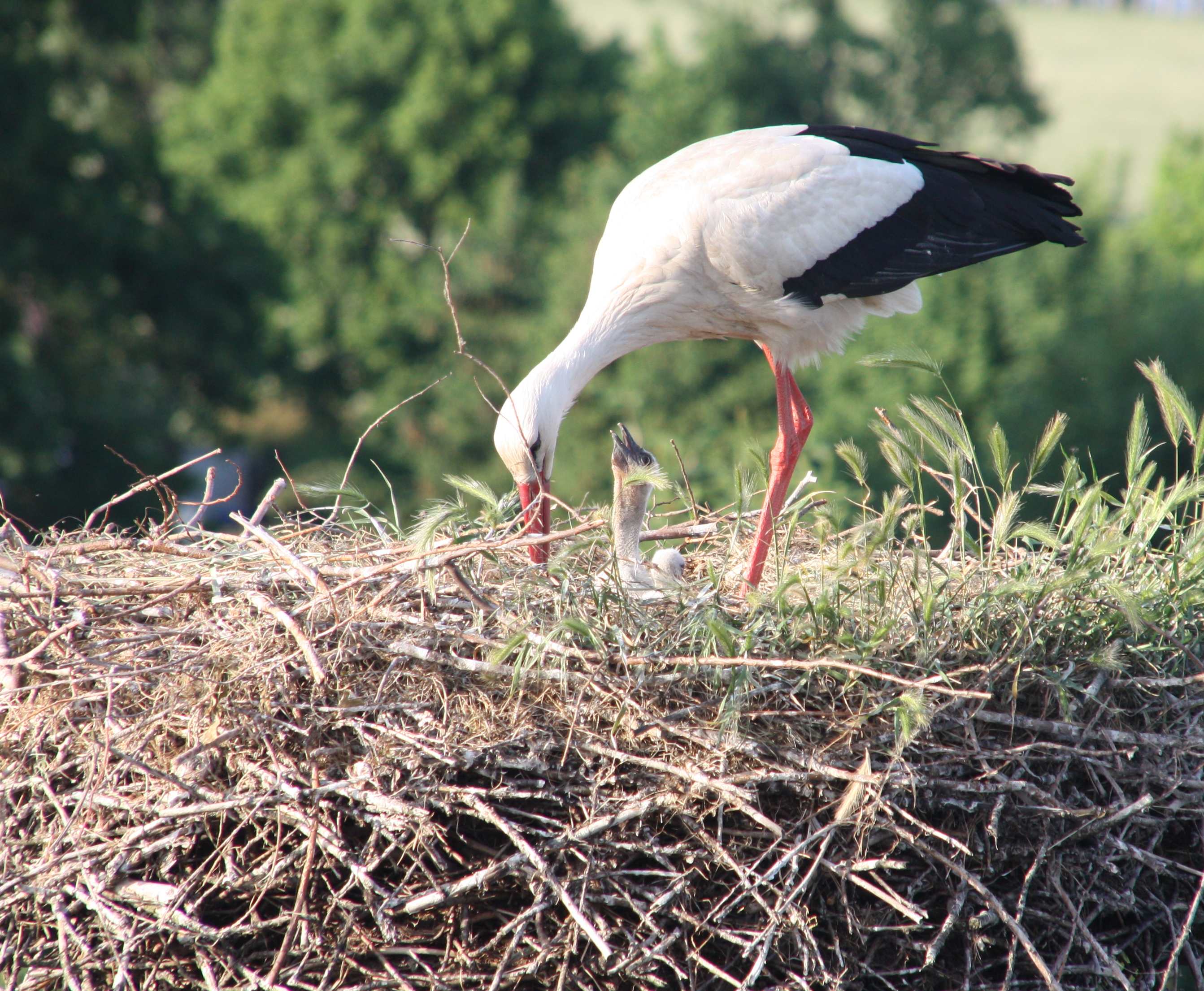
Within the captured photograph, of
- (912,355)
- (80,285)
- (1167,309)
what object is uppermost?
(912,355)

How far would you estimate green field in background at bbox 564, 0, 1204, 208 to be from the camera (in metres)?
31.1

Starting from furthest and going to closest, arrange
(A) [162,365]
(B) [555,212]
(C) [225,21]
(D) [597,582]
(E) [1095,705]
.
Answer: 1. (C) [225,21]
2. (B) [555,212]
3. (A) [162,365]
4. (D) [597,582]
5. (E) [1095,705]

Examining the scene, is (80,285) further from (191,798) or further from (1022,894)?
(1022,894)

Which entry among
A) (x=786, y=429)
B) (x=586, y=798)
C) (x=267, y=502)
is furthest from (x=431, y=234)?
(x=586, y=798)

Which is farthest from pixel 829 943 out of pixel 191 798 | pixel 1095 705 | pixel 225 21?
pixel 225 21

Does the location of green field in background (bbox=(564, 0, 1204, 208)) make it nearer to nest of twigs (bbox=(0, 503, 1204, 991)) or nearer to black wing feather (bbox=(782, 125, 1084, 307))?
black wing feather (bbox=(782, 125, 1084, 307))

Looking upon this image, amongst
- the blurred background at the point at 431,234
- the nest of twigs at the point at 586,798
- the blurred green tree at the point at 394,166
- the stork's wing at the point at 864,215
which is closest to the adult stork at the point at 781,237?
the stork's wing at the point at 864,215

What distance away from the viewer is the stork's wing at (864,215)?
14.3 ft

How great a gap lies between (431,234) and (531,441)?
20749mm

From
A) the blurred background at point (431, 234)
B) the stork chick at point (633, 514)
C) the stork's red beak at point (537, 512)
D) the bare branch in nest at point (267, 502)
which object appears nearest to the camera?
the bare branch in nest at point (267, 502)

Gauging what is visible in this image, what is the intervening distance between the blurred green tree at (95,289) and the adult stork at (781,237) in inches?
364

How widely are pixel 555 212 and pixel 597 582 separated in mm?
19291

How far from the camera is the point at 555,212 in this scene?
21.9 m

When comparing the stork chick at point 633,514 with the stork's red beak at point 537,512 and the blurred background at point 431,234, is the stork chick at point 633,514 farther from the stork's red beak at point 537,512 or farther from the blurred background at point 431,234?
the blurred background at point 431,234
